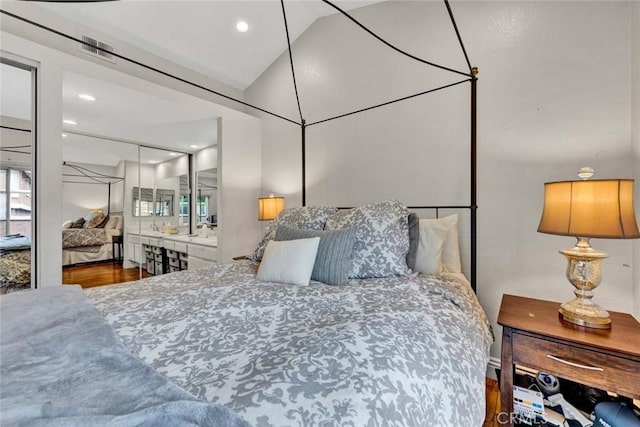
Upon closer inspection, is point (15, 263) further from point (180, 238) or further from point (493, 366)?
point (493, 366)

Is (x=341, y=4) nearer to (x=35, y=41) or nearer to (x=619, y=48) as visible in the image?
(x=619, y=48)

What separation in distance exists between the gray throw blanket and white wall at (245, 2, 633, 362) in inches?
80.1

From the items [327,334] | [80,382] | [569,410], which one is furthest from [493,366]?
[80,382]

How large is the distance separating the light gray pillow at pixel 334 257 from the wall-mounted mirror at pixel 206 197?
8.05 ft

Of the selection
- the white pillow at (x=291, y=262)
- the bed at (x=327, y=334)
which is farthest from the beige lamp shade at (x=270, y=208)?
the white pillow at (x=291, y=262)

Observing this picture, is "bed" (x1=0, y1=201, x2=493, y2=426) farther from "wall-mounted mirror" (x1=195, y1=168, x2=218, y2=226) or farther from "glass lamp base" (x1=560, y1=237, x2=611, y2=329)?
"wall-mounted mirror" (x1=195, y1=168, x2=218, y2=226)

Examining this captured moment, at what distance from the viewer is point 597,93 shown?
157 centimetres

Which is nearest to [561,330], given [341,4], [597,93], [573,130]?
[573,130]

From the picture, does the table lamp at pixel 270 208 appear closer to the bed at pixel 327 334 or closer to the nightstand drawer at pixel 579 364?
the bed at pixel 327 334

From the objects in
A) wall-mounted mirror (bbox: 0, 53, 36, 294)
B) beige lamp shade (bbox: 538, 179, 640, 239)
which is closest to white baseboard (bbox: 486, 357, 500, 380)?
beige lamp shade (bbox: 538, 179, 640, 239)

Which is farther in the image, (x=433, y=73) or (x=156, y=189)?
(x=156, y=189)

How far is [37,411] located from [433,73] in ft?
8.80

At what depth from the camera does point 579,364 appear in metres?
1.08

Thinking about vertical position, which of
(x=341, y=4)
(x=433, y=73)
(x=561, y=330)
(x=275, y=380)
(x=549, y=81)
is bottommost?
(x=561, y=330)
